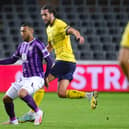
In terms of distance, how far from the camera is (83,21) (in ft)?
73.9

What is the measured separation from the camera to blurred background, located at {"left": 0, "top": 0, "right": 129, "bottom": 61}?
70.6ft

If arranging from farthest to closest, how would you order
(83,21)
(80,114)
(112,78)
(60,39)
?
(83,21), (112,78), (80,114), (60,39)

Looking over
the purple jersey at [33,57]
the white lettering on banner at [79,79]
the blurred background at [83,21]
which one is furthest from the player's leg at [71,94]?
the blurred background at [83,21]

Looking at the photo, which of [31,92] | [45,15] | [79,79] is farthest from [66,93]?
[79,79]

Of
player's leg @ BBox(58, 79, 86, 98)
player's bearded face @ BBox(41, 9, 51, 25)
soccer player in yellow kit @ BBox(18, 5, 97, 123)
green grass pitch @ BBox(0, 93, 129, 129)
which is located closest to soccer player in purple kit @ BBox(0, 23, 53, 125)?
green grass pitch @ BBox(0, 93, 129, 129)

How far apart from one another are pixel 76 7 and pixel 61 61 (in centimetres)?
1242

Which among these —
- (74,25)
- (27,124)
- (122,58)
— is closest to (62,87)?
(27,124)

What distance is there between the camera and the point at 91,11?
23.1 meters

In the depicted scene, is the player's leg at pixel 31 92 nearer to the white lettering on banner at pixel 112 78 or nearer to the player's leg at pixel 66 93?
the player's leg at pixel 66 93

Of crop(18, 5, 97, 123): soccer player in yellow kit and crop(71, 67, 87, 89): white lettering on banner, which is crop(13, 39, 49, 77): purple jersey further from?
crop(71, 67, 87, 89): white lettering on banner

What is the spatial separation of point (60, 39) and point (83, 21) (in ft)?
39.7

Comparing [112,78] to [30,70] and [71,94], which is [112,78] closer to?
[71,94]

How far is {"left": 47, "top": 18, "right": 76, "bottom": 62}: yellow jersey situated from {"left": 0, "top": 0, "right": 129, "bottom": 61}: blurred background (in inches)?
402

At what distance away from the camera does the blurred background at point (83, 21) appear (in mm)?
21531
